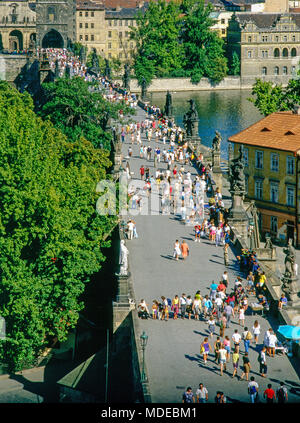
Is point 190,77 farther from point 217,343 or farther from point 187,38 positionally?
point 217,343

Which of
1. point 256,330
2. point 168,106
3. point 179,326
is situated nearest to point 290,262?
point 179,326

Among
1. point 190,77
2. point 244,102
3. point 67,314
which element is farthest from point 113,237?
point 190,77

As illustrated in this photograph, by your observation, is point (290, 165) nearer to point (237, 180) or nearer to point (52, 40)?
point (237, 180)

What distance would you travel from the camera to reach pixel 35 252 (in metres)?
49.4

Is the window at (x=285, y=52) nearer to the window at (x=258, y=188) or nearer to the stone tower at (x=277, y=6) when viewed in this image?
the stone tower at (x=277, y=6)

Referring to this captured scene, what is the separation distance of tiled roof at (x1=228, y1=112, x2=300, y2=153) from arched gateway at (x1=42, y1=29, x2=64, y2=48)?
306ft

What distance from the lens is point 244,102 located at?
157 meters

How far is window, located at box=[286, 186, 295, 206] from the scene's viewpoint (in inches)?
3027

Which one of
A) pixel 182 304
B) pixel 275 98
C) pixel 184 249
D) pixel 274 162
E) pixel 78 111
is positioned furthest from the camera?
pixel 275 98

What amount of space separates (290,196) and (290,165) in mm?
2360

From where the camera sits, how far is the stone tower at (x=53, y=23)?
556ft

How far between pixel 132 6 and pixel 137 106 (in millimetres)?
92063

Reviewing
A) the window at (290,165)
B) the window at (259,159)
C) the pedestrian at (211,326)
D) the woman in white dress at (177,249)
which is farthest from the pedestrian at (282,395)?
the window at (259,159)

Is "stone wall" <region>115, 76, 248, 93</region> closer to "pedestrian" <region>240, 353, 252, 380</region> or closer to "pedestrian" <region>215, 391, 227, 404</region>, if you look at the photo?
"pedestrian" <region>240, 353, 252, 380</region>
